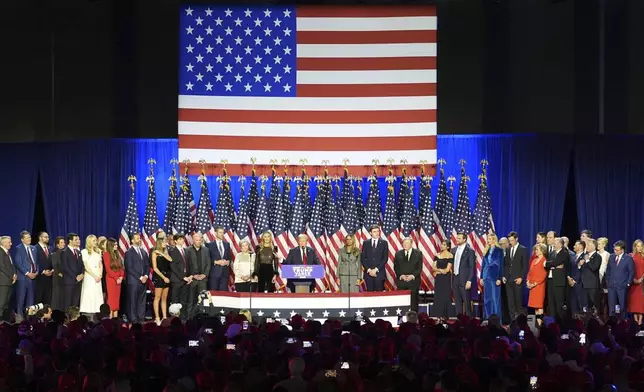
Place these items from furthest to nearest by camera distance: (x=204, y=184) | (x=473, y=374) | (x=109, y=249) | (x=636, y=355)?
(x=204, y=184)
(x=109, y=249)
(x=636, y=355)
(x=473, y=374)

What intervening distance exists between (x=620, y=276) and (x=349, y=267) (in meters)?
4.87

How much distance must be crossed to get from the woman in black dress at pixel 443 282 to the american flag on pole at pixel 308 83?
113 inches

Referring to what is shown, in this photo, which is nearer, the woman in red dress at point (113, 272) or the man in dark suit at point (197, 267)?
the woman in red dress at point (113, 272)

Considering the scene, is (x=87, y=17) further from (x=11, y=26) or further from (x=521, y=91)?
(x=521, y=91)

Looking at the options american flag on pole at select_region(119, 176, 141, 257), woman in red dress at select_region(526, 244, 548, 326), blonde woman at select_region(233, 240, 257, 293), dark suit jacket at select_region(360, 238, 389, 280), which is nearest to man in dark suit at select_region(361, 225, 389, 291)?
dark suit jacket at select_region(360, 238, 389, 280)

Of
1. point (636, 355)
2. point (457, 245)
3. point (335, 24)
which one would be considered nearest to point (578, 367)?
point (636, 355)

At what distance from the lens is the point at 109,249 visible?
20078 millimetres

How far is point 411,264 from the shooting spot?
20.5 metres

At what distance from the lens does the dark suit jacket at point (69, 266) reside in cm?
1981

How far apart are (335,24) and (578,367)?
15295 mm

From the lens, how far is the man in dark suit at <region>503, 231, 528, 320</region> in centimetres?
2005

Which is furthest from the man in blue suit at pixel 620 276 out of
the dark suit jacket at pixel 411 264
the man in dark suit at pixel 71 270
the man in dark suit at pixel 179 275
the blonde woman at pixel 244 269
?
the man in dark suit at pixel 71 270

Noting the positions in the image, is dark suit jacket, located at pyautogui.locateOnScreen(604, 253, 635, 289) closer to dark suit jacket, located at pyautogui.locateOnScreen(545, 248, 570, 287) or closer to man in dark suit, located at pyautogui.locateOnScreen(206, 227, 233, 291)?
dark suit jacket, located at pyautogui.locateOnScreen(545, 248, 570, 287)

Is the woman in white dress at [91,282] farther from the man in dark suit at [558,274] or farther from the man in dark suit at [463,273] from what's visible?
the man in dark suit at [558,274]
